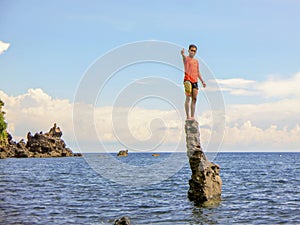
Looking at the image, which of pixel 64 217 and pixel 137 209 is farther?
pixel 137 209

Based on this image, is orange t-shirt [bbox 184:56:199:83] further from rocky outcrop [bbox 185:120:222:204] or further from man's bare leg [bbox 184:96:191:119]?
rocky outcrop [bbox 185:120:222:204]

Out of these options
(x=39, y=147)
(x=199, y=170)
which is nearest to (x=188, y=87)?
(x=199, y=170)

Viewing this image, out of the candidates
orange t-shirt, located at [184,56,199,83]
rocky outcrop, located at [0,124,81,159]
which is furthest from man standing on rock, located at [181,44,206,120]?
rocky outcrop, located at [0,124,81,159]

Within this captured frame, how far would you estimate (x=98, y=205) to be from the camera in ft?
90.3

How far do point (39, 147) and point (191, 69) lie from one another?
147004 millimetres

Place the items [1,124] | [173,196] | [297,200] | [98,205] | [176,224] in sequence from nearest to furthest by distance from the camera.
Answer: [176,224]
[98,205]
[297,200]
[173,196]
[1,124]

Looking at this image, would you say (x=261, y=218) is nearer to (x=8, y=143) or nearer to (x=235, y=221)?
(x=235, y=221)

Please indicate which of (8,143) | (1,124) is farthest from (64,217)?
(8,143)

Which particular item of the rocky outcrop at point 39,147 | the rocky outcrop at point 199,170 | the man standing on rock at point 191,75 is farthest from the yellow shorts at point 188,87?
the rocky outcrop at point 39,147

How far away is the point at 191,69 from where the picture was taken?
2278cm

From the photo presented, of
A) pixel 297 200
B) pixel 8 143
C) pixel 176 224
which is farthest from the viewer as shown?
pixel 8 143

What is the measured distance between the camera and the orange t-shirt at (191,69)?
22625 millimetres

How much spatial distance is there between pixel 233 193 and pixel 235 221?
40.6ft

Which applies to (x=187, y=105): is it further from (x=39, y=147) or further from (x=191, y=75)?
(x=39, y=147)
